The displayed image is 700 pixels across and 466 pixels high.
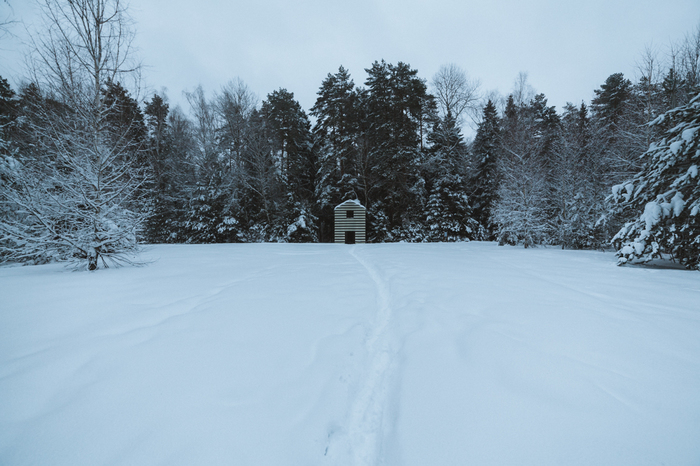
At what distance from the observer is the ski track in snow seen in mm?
1458

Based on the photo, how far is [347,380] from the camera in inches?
80.8

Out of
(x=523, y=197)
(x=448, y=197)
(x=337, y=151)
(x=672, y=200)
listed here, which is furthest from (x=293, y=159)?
(x=672, y=200)

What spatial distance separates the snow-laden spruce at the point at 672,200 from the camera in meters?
5.81

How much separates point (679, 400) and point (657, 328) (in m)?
1.42

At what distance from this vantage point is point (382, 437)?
155 centimetres

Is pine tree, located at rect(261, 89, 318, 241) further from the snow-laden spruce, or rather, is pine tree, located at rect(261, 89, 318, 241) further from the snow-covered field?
the snow-laden spruce

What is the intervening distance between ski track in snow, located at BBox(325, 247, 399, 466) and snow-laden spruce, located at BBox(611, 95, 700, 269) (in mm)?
7529

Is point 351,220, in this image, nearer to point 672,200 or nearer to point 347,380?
point 672,200

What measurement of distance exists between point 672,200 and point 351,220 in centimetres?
1257

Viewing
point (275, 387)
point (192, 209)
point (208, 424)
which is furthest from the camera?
point (192, 209)

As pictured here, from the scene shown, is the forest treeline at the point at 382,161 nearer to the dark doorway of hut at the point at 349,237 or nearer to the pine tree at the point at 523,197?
the pine tree at the point at 523,197

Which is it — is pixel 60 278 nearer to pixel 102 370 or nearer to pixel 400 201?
pixel 102 370

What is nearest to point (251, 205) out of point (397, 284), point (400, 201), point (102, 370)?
point (400, 201)

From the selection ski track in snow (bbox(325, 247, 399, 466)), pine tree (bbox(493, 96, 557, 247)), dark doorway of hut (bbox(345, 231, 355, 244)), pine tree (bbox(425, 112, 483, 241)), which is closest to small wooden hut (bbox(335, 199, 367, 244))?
dark doorway of hut (bbox(345, 231, 355, 244))
